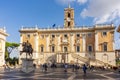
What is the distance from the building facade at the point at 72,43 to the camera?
71.0 metres

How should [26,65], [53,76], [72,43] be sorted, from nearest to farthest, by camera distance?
[53,76] → [26,65] → [72,43]

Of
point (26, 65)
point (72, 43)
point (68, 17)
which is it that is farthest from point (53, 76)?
point (68, 17)

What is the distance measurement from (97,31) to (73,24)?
1009cm

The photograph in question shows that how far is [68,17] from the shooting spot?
79.8 metres

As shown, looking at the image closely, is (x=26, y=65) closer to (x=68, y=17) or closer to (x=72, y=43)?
(x=72, y=43)

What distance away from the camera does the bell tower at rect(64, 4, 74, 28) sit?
7888 centimetres

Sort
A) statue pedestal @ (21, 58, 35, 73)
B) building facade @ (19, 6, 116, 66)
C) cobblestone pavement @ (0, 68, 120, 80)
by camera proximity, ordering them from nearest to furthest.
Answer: cobblestone pavement @ (0, 68, 120, 80) < statue pedestal @ (21, 58, 35, 73) < building facade @ (19, 6, 116, 66)

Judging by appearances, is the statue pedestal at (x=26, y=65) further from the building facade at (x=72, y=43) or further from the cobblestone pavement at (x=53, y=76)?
the building facade at (x=72, y=43)

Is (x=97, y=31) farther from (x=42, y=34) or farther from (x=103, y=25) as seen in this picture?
(x=42, y=34)

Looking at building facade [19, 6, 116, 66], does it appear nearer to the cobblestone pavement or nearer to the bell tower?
the bell tower

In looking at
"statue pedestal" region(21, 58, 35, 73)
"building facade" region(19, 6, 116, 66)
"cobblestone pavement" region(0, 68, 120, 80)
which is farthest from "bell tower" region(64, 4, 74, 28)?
"cobblestone pavement" region(0, 68, 120, 80)

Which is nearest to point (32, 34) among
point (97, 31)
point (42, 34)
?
point (42, 34)

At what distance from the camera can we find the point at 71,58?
71.0m

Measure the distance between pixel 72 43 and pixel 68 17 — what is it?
31.9ft
